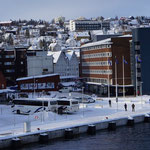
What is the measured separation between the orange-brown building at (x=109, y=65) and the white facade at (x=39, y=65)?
11.7 metres

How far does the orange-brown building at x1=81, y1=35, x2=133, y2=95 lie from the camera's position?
79.8 meters

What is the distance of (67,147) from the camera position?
3538 cm

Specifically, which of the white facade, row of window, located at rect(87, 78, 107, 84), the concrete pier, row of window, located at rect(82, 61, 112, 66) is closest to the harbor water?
the concrete pier

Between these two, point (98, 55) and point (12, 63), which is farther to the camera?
point (12, 63)

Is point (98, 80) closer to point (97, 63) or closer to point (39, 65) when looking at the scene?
point (97, 63)

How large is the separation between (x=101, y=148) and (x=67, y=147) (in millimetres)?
3074

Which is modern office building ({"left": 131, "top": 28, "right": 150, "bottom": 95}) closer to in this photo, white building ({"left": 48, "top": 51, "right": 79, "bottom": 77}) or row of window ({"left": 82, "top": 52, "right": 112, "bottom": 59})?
row of window ({"left": 82, "top": 52, "right": 112, "bottom": 59})

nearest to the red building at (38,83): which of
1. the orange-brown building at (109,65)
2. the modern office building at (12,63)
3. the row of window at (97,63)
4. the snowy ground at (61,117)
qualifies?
the orange-brown building at (109,65)

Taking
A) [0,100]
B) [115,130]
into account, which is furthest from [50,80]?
[115,130]

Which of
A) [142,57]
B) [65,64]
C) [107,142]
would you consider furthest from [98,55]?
[107,142]

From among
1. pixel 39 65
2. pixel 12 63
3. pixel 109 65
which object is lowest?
pixel 109 65

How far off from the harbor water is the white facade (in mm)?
57116

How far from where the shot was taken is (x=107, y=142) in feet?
121

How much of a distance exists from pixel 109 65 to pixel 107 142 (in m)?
45.4
